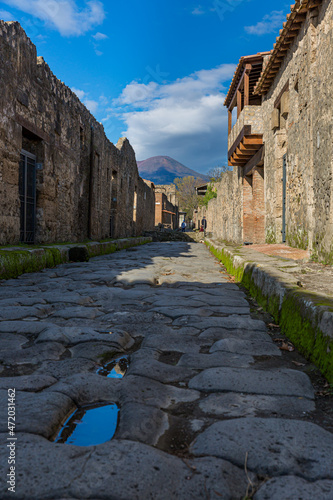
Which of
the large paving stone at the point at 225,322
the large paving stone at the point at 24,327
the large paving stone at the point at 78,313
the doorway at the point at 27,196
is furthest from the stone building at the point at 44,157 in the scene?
the large paving stone at the point at 225,322

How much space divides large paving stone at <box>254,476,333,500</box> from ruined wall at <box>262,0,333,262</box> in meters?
3.94

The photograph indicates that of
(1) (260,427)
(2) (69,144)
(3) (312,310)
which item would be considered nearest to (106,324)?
(3) (312,310)

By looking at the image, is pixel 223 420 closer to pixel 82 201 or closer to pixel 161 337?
pixel 161 337

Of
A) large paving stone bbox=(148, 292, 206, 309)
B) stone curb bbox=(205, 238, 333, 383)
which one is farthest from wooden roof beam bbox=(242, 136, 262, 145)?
large paving stone bbox=(148, 292, 206, 309)

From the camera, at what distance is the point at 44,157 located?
22.1 feet

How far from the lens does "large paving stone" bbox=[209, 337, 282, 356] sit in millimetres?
1948

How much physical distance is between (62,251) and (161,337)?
14.8 ft

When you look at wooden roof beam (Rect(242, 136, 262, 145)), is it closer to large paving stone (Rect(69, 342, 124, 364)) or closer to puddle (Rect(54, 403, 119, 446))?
large paving stone (Rect(69, 342, 124, 364))

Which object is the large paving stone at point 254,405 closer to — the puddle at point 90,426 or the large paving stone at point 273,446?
the large paving stone at point 273,446

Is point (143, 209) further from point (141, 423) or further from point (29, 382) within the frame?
point (141, 423)

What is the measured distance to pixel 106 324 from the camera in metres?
2.45

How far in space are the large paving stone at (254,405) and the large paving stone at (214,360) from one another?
32cm

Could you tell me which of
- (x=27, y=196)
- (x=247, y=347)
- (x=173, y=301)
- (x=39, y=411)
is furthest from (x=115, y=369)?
(x=27, y=196)

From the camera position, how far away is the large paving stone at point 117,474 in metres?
0.82
